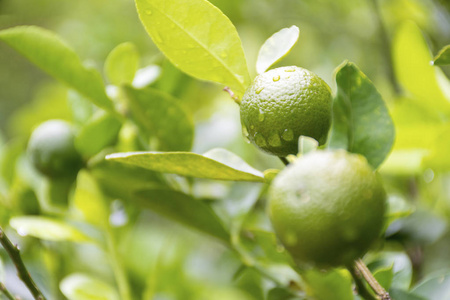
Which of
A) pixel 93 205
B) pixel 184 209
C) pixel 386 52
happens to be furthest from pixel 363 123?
pixel 386 52

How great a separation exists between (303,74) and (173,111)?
0.33 m

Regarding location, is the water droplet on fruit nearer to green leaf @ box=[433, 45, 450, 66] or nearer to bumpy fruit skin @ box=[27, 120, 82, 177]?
green leaf @ box=[433, 45, 450, 66]

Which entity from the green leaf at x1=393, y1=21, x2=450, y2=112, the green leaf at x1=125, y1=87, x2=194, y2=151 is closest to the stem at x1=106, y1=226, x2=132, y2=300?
the green leaf at x1=125, y1=87, x2=194, y2=151

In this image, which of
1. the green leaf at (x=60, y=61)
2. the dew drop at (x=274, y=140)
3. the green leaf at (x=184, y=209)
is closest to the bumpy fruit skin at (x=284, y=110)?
the dew drop at (x=274, y=140)

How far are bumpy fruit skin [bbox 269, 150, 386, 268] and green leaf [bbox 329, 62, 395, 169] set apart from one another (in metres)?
0.16

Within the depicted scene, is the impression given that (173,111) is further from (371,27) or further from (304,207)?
(371,27)

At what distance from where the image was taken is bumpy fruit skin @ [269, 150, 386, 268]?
0.53 meters

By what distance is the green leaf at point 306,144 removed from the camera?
0.65m

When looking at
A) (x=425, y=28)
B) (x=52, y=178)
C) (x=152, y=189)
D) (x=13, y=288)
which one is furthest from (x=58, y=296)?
(x=425, y=28)

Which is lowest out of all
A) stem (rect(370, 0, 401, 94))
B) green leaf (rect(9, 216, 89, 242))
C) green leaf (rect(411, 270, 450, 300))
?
green leaf (rect(9, 216, 89, 242))

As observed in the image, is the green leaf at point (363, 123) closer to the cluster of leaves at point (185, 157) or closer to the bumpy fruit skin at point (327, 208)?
the cluster of leaves at point (185, 157)

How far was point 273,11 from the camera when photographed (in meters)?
2.12

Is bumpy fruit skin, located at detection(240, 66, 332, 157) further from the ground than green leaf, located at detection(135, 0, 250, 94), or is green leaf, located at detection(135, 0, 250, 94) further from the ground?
green leaf, located at detection(135, 0, 250, 94)

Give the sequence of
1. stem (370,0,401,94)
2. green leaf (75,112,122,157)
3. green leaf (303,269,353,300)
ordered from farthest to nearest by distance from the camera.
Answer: stem (370,0,401,94) < green leaf (75,112,122,157) < green leaf (303,269,353,300)
